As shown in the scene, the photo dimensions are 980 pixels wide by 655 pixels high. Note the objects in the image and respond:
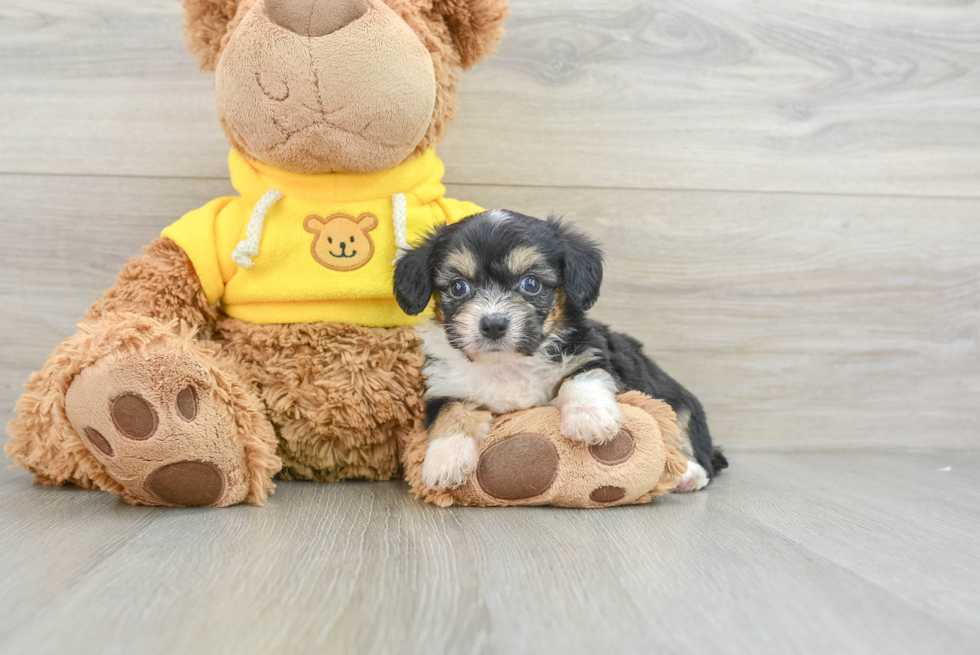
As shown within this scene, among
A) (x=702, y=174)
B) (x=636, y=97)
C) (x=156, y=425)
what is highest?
(x=636, y=97)

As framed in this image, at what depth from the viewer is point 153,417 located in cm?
143

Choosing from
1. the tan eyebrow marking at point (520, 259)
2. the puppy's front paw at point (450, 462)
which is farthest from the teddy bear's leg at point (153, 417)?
the tan eyebrow marking at point (520, 259)

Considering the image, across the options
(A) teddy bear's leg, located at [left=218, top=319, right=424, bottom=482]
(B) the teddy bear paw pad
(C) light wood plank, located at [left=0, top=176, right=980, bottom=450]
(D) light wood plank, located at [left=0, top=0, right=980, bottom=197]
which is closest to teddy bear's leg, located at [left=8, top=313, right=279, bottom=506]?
(A) teddy bear's leg, located at [left=218, top=319, right=424, bottom=482]

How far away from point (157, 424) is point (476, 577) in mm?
722

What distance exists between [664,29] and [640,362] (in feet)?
3.82

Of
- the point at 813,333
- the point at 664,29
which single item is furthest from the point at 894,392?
the point at 664,29

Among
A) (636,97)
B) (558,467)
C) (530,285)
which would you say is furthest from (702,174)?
(558,467)

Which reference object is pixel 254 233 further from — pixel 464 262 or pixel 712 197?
pixel 712 197

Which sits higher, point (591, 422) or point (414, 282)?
point (414, 282)

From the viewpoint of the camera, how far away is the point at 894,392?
2.55 metres

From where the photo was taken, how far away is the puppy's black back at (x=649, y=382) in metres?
1.83

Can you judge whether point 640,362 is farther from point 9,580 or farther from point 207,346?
point 9,580

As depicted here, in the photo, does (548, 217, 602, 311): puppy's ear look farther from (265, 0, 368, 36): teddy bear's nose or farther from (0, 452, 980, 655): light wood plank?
(265, 0, 368, 36): teddy bear's nose

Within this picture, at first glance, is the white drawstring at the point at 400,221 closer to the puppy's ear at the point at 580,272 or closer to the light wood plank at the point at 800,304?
the puppy's ear at the point at 580,272
